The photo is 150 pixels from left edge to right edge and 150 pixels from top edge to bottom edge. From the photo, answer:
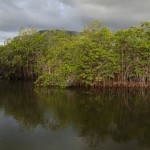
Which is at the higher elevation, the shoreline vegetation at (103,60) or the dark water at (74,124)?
the shoreline vegetation at (103,60)

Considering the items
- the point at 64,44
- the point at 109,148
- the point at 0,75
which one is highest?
the point at 64,44

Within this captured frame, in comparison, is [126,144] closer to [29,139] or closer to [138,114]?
[29,139]

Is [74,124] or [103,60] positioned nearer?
[74,124]

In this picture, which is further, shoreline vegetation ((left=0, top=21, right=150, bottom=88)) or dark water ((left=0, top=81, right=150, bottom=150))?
shoreline vegetation ((left=0, top=21, right=150, bottom=88))

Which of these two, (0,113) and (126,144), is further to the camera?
(0,113)

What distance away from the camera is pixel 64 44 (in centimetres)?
4647

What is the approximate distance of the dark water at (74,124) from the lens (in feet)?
50.4

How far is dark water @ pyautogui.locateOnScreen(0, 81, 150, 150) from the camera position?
15.4 m

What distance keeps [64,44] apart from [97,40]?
6.00 meters

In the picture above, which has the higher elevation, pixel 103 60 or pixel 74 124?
pixel 103 60

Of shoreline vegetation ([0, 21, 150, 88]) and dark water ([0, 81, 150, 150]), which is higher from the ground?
shoreline vegetation ([0, 21, 150, 88])

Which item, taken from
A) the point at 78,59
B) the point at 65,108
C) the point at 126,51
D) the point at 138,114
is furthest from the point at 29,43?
the point at 138,114

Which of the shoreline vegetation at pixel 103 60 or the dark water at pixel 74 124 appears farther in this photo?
the shoreline vegetation at pixel 103 60

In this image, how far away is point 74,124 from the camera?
64.3 feet
